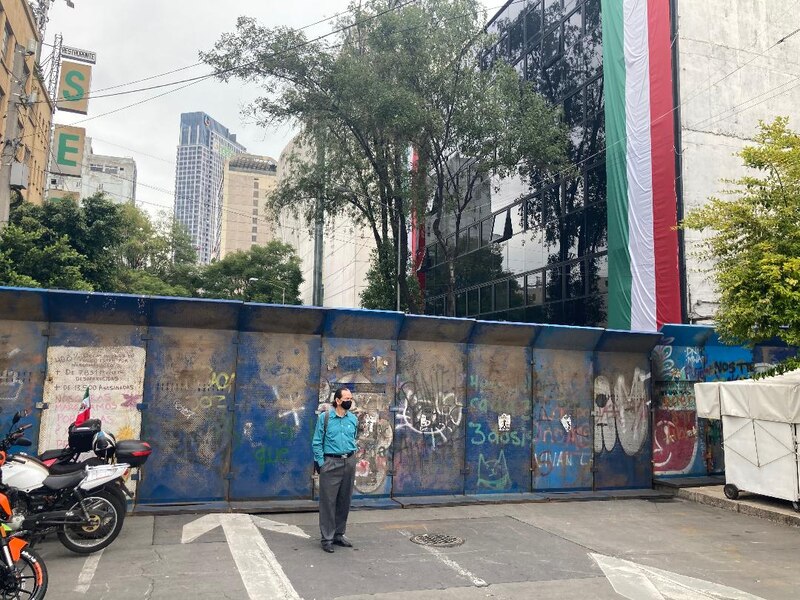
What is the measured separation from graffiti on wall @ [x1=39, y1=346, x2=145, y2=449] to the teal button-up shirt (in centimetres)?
294

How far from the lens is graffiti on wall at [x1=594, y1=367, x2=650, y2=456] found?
1096 cm

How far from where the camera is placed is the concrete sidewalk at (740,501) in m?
9.27

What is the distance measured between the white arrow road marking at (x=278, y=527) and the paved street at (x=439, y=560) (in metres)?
0.02

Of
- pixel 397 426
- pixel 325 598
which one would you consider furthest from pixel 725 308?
pixel 325 598

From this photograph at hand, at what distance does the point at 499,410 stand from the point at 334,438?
405 cm

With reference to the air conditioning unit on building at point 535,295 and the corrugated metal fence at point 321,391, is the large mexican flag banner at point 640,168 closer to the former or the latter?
the air conditioning unit on building at point 535,295

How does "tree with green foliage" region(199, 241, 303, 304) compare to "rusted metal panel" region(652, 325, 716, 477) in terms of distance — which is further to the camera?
"tree with green foliage" region(199, 241, 303, 304)

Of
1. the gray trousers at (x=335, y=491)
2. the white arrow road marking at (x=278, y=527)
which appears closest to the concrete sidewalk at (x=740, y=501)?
the gray trousers at (x=335, y=491)

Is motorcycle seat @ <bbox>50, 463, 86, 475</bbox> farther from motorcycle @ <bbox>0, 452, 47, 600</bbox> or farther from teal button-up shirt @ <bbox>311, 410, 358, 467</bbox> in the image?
teal button-up shirt @ <bbox>311, 410, 358, 467</bbox>

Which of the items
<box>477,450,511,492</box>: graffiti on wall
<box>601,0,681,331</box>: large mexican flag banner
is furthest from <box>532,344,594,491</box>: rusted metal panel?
<box>601,0,681,331</box>: large mexican flag banner

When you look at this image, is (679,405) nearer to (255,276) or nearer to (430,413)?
(430,413)

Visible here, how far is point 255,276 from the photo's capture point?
5581 centimetres

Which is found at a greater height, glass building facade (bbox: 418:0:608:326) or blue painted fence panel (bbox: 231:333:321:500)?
glass building facade (bbox: 418:0:608:326)

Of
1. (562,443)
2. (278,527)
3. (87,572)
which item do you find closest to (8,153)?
(278,527)
